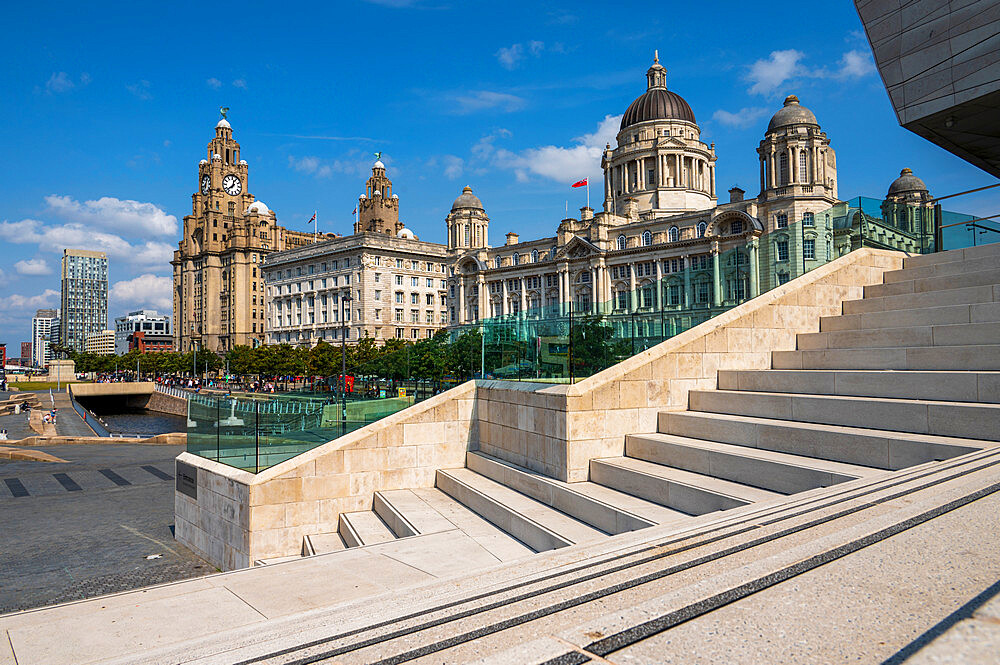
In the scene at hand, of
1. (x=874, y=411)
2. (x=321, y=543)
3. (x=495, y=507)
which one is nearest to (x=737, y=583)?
(x=874, y=411)

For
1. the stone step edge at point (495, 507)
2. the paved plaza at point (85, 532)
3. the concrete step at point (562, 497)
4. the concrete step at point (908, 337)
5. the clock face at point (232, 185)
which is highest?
the clock face at point (232, 185)

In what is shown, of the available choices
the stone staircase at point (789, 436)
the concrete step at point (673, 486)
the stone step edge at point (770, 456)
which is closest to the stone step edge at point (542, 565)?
the stone staircase at point (789, 436)

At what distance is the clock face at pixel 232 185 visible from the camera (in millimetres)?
140000

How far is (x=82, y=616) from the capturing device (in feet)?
18.7

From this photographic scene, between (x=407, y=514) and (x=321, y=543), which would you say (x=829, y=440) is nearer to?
(x=407, y=514)

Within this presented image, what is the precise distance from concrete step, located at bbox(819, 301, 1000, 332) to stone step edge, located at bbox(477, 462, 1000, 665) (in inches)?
232

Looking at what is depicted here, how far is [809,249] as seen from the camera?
12961 millimetres

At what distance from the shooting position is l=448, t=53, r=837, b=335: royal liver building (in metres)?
65.5

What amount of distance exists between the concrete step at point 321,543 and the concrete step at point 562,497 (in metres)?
2.97

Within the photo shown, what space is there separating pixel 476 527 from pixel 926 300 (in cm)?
860

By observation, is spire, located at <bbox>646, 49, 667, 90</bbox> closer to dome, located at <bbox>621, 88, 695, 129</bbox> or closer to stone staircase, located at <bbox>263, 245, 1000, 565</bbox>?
dome, located at <bbox>621, 88, 695, 129</bbox>

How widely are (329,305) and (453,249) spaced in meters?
22.3

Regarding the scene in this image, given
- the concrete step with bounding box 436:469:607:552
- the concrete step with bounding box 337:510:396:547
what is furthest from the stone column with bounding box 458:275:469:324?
the concrete step with bounding box 337:510:396:547

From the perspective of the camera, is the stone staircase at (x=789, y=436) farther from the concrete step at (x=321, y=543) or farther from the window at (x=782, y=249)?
the window at (x=782, y=249)
